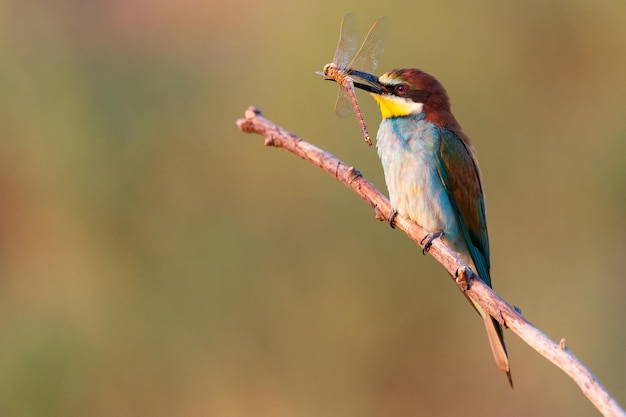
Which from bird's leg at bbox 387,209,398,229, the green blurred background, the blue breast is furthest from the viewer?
the green blurred background

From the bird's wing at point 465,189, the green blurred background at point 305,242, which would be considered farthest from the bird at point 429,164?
the green blurred background at point 305,242

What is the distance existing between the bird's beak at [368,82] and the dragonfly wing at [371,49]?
3 centimetres

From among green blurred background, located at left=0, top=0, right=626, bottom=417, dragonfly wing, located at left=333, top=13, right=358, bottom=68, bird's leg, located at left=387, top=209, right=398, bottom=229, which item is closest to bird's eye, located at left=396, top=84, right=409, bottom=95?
dragonfly wing, located at left=333, top=13, right=358, bottom=68

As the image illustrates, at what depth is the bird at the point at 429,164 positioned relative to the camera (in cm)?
296

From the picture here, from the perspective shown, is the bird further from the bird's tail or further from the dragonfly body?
the bird's tail

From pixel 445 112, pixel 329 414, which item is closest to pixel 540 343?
pixel 445 112

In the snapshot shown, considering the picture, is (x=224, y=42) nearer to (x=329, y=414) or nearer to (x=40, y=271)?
(x=40, y=271)

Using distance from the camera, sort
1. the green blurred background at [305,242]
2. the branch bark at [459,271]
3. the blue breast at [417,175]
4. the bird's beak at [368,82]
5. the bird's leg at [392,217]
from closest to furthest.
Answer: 1. the branch bark at [459,271]
2. the bird's leg at [392,217]
3. the blue breast at [417,175]
4. the bird's beak at [368,82]
5. the green blurred background at [305,242]

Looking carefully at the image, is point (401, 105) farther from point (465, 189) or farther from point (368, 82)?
point (465, 189)

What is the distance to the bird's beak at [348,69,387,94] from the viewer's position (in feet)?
9.99

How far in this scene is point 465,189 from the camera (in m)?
3.08

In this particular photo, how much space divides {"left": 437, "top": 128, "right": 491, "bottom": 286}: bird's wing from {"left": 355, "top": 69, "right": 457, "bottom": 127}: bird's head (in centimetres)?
9

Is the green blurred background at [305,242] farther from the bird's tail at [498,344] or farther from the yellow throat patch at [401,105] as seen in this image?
the bird's tail at [498,344]

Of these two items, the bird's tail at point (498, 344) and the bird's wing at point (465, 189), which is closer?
the bird's tail at point (498, 344)
